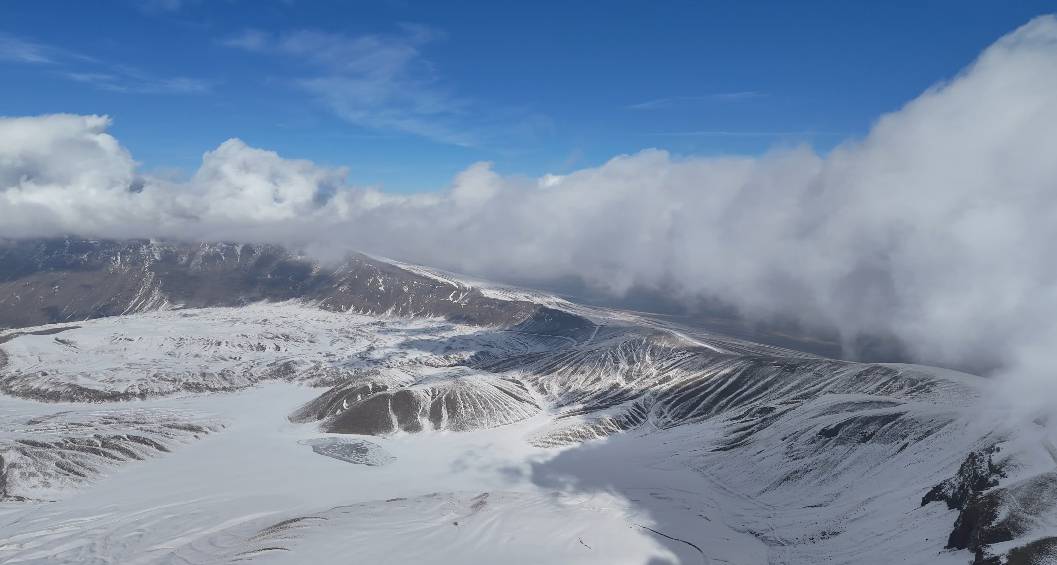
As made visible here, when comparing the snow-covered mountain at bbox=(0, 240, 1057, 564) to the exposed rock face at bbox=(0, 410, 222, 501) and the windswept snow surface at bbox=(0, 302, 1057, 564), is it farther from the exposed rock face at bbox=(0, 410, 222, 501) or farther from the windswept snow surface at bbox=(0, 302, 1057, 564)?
the exposed rock face at bbox=(0, 410, 222, 501)

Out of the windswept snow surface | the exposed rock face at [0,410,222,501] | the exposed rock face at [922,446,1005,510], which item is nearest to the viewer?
the exposed rock face at [922,446,1005,510]

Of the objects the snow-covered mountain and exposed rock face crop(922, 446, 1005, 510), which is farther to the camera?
the snow-covered mountain

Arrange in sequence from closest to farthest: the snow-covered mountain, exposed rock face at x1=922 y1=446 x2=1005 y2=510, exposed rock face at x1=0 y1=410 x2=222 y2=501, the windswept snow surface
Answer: exposed rock face at x1=922 y1=446 x2=1005 y2=510
the snow-covered mountain
the windswept snow surface
exposed rock face at x1=0 y1=410 x2=222 y2=501

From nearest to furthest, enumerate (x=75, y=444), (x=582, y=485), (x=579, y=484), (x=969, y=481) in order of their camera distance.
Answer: (x=969, y=481), (x=582, y=485), (x=579, y=484), (x=75, y=444)

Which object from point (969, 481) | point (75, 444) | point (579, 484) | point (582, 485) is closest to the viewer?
point (969, 481)

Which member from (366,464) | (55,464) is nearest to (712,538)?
(366,464)

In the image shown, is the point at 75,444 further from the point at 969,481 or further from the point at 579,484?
the point at 969,481

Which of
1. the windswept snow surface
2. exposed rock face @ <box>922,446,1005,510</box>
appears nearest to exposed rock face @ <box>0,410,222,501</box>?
the windswept snow surface

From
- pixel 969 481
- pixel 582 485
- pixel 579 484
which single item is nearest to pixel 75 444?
pixel 579 484

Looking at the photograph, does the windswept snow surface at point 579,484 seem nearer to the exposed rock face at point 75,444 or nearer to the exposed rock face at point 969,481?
the exposed rock face at point 969,481

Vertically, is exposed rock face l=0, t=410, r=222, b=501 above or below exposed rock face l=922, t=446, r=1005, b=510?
below

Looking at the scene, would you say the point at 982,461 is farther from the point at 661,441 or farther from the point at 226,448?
the point at 226,448
